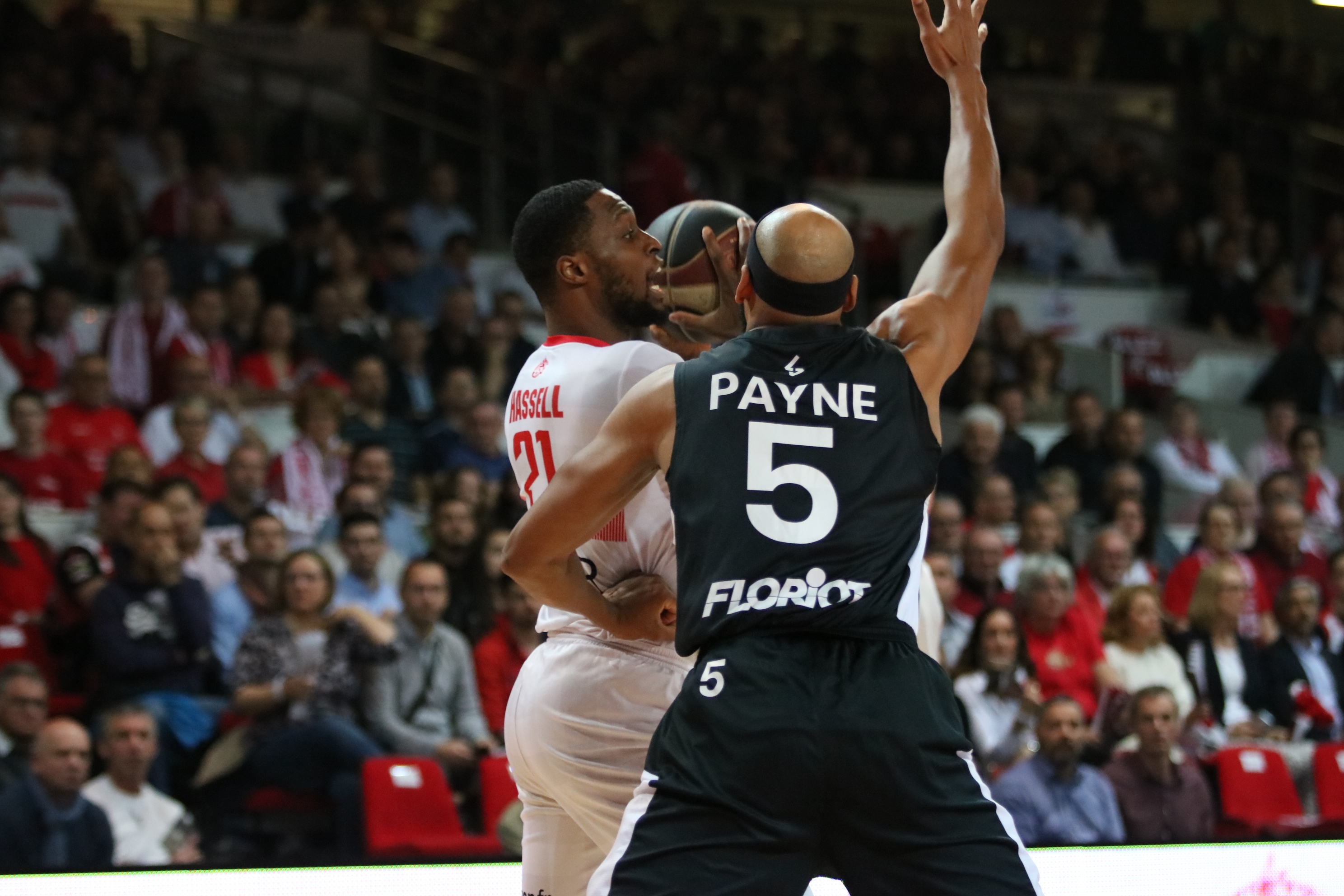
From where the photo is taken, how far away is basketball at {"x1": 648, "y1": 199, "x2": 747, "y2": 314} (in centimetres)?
387

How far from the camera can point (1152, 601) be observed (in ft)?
27.8

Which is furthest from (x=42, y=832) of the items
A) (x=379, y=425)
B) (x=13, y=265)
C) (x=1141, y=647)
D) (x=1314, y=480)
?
(x=1314, y=480)

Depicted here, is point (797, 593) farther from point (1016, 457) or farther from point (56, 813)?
point (1016, 457)

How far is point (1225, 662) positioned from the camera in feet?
28.8

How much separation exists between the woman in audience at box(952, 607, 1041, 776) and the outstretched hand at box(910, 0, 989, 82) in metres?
4.60

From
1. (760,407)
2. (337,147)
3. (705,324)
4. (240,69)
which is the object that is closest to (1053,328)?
(337,147)

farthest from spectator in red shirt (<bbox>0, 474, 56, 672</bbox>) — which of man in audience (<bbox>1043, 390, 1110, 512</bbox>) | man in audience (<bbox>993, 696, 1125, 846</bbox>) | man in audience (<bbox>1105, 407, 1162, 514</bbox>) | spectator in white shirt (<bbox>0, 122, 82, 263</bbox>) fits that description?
man in audience (<bbox>1105, 407, 1162, 514</bbox>)

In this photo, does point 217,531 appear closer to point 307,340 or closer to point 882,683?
point 307,340

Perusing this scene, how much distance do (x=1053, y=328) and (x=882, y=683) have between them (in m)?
10.8

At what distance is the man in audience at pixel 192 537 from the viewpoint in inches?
305

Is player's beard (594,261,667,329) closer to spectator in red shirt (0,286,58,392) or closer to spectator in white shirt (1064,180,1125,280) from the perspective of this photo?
spectator in red shirt (0,286,58,392)

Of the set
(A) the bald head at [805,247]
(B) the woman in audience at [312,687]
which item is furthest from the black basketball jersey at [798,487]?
(B) the woman in audience at [312,687]

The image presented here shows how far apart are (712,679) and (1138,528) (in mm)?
7368

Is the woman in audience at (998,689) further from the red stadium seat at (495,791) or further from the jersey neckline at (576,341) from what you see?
the jersey neckline at (576,341)
